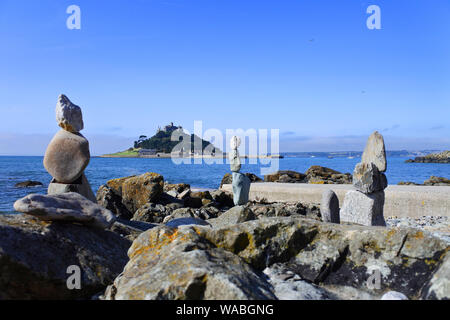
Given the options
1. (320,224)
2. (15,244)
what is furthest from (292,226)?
(15,244)

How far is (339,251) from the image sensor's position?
11.3ft

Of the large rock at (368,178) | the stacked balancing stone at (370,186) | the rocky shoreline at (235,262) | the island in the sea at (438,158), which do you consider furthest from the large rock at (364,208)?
the island in the sea at (438,158)

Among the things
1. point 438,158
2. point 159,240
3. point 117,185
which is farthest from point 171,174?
point 159,240

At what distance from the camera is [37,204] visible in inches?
161

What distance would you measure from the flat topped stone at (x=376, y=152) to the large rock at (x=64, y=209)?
5.64 m

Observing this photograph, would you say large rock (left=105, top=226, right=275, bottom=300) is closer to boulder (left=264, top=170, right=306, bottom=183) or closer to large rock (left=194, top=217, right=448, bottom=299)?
large rock (left=194, top=217, right=448, bottom=299)

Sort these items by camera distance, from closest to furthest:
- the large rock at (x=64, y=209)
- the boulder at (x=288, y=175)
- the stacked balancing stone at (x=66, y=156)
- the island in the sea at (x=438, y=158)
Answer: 1. the large rock at (x=64, y=209)
2. the stacked balancing stone at (x=66, y=156)
3. the boulder at (x=288, y=175)
4. the island in the sea at (x=438, y=158)

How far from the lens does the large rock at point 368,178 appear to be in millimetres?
7815

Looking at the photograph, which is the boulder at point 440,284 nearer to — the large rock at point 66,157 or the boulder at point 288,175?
the large rock at point 66,157

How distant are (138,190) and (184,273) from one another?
490 inches

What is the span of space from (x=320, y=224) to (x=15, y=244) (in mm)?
2797

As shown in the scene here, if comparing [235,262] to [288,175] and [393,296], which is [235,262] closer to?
[393,296]
